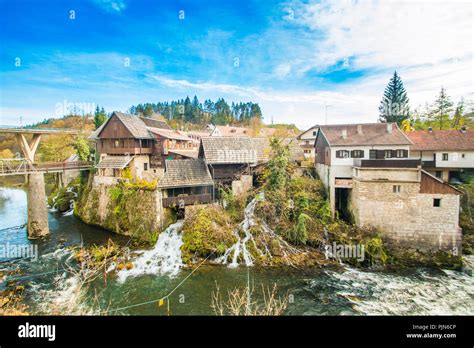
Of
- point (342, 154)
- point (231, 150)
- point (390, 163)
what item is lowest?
point (390, 163)

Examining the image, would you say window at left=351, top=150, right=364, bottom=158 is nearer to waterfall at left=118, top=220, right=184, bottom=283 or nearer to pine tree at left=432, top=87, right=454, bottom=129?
waterfall at left=118, top=220, right=184, bottom=283

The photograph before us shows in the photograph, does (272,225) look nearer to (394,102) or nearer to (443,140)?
(443,140)

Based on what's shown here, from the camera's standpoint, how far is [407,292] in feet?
39.2

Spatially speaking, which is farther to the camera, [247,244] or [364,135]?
[364,135]

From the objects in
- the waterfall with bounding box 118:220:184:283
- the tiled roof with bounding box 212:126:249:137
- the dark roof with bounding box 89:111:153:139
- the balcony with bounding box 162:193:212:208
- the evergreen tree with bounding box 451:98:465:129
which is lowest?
the waterfall with bounding box 118:220:184:283

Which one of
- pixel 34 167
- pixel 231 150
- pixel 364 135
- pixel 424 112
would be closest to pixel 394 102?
pixel 424 112

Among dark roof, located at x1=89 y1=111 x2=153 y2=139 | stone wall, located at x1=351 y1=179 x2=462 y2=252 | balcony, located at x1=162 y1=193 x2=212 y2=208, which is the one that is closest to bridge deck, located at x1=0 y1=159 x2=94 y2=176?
dark roof, located at x1=89 y1=111 x2=153 y2=139

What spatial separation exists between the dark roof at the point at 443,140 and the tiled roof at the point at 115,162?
29560mm

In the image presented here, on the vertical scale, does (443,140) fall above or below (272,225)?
above

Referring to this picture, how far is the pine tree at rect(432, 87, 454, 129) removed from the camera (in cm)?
3077

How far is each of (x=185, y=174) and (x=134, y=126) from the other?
36.1ft

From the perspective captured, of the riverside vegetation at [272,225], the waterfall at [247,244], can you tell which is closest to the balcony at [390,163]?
the riverside vegetation at [272,225]

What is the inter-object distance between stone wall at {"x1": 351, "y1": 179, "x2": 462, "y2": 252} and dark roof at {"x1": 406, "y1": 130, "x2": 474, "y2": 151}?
9001 millimetres

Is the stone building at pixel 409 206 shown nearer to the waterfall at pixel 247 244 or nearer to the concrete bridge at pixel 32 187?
the waterfall at pixel 247 244
